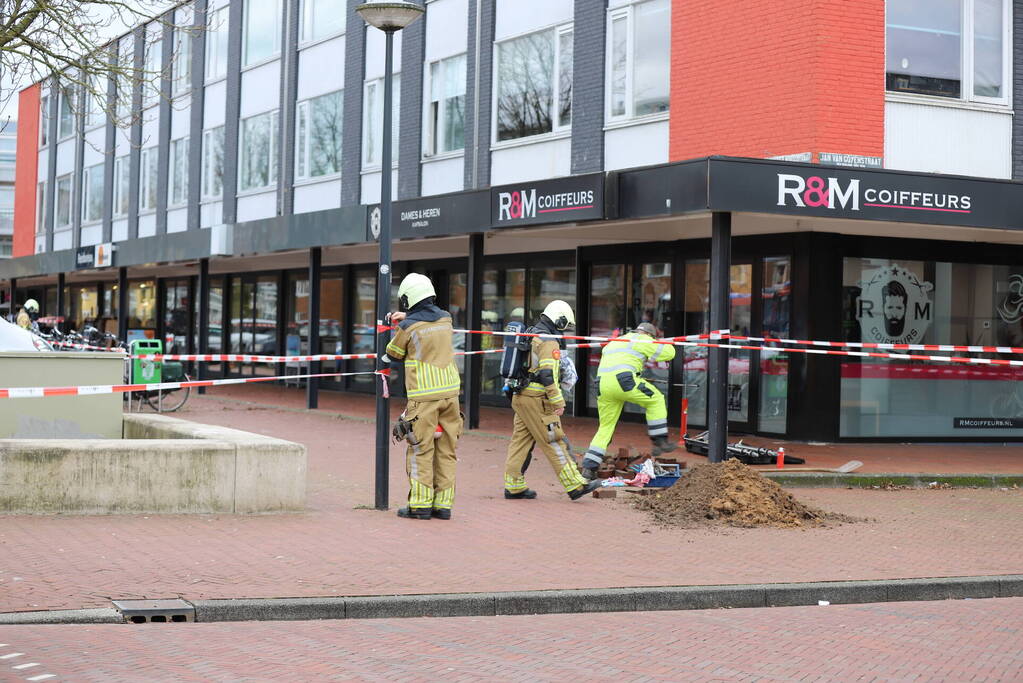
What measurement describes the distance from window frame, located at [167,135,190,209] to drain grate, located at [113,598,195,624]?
23.8 m

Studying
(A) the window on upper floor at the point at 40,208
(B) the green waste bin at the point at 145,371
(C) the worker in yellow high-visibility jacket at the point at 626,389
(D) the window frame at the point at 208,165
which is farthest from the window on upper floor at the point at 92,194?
(C) the worker in yellow high-visibility jacket at the point at 626,389

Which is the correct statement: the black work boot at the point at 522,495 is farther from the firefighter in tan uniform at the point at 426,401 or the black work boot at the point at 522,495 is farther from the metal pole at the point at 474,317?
the metal pole at the point at 474,317

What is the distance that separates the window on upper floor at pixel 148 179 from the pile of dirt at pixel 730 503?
2331cm

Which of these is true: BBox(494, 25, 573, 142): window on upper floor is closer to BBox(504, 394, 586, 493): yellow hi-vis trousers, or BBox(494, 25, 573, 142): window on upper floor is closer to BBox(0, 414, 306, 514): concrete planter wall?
BBox(504, 394, 586, 493): yellow hi-vis trousers

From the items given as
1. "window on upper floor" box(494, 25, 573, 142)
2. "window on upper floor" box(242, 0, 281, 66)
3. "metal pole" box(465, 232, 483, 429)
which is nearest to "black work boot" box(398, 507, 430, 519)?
"metal pole" box(465, 232, 483, 429)

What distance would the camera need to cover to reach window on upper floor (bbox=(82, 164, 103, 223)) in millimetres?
34875

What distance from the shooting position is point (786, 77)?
14.0 meters

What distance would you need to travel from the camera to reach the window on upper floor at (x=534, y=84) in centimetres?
1756

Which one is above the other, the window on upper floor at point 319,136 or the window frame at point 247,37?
the window frame at point 247,37

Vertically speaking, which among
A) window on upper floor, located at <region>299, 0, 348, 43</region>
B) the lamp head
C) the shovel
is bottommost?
the shovel

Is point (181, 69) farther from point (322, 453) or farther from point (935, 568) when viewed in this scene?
point (935, 568)

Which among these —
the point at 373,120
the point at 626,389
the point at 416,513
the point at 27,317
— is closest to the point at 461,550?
the point at 416,513

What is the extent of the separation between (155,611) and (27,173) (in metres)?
37.9

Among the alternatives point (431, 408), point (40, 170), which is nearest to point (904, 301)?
point (431, 408)
